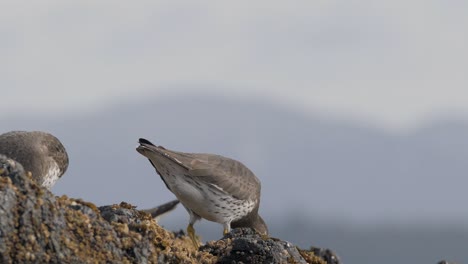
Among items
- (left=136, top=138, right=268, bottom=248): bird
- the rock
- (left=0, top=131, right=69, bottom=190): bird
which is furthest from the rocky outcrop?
(left=136, top=138, right=268, bottom=248): bird

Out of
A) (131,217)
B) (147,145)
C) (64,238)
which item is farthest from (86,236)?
(147,145)

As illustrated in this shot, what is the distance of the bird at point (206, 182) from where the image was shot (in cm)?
2078

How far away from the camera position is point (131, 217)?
41.8 feet

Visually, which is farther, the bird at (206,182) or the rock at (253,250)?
the bird at (206,182)

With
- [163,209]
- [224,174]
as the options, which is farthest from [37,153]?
[163,209]

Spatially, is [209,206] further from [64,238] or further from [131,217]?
[64,238]

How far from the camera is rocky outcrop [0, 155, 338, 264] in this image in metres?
11.1

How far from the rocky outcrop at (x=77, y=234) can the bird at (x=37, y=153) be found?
6.83 m

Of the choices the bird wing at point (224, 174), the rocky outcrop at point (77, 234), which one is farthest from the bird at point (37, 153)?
the rocky outcrop at point (77, 234)

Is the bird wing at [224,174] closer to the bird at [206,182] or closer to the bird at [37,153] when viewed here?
the bird at [206,182]

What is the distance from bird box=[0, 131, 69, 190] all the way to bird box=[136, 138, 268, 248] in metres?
1.66

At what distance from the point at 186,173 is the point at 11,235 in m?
10.0

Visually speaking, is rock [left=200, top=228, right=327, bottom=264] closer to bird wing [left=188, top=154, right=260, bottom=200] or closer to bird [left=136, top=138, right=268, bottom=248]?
bird [left=136, top=138, right=268, bottom=248]

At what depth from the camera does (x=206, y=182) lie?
21125mm
